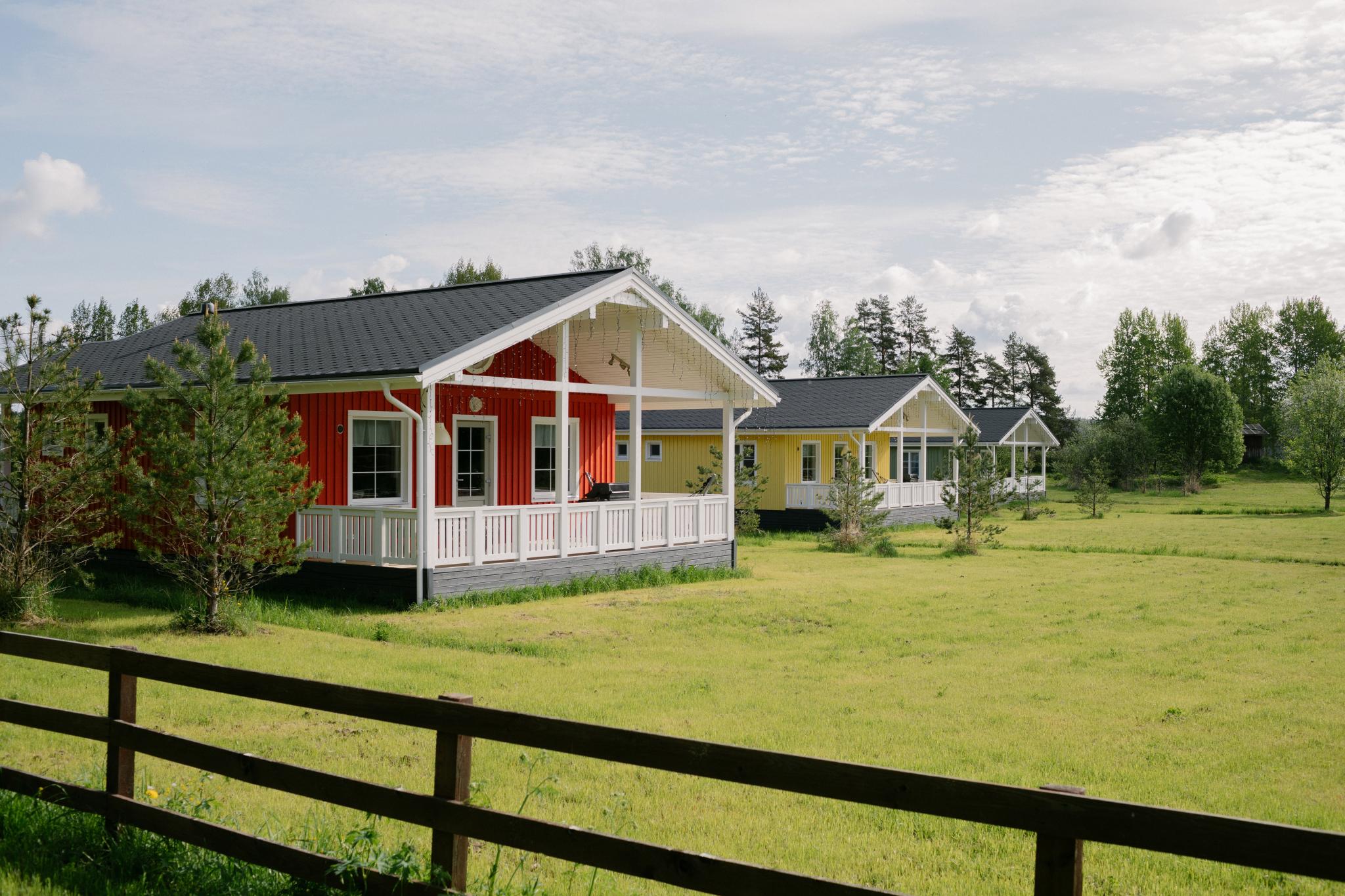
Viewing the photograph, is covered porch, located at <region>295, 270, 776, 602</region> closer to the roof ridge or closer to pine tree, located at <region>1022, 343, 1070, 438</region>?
the roof ridge

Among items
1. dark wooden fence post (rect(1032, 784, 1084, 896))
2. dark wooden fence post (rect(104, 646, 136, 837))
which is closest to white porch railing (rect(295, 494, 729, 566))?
dark wooden fence post (rect(104, 646, 136, 837))

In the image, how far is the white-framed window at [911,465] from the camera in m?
42.7

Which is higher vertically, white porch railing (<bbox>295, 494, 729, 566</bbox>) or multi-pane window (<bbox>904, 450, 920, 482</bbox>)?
multi-pane window (<bbox>904, 450, 920, 482</bbox>)

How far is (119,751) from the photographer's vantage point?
16.1 feet

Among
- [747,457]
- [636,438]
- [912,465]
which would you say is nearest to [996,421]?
[912,465]

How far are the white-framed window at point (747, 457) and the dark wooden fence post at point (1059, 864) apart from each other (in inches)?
947

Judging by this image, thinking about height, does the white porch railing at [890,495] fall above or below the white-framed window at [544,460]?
below

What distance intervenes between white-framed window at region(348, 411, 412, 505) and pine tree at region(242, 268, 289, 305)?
170ft

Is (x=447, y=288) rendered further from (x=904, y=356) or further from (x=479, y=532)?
(x=904, y=356)

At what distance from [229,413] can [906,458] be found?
34.5 metres

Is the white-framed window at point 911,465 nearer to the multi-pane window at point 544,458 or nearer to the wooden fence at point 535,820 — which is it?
the multi-pane window at point 544,458

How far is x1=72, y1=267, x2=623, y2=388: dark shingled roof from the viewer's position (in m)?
15.4

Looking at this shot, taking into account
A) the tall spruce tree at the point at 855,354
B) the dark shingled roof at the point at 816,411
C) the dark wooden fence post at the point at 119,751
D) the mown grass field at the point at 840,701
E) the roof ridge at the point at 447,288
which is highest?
the tall spruce tree at the point at 855,354

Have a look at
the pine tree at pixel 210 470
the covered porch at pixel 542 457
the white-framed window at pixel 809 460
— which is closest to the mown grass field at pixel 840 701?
the pine tree at pixel 210 470
